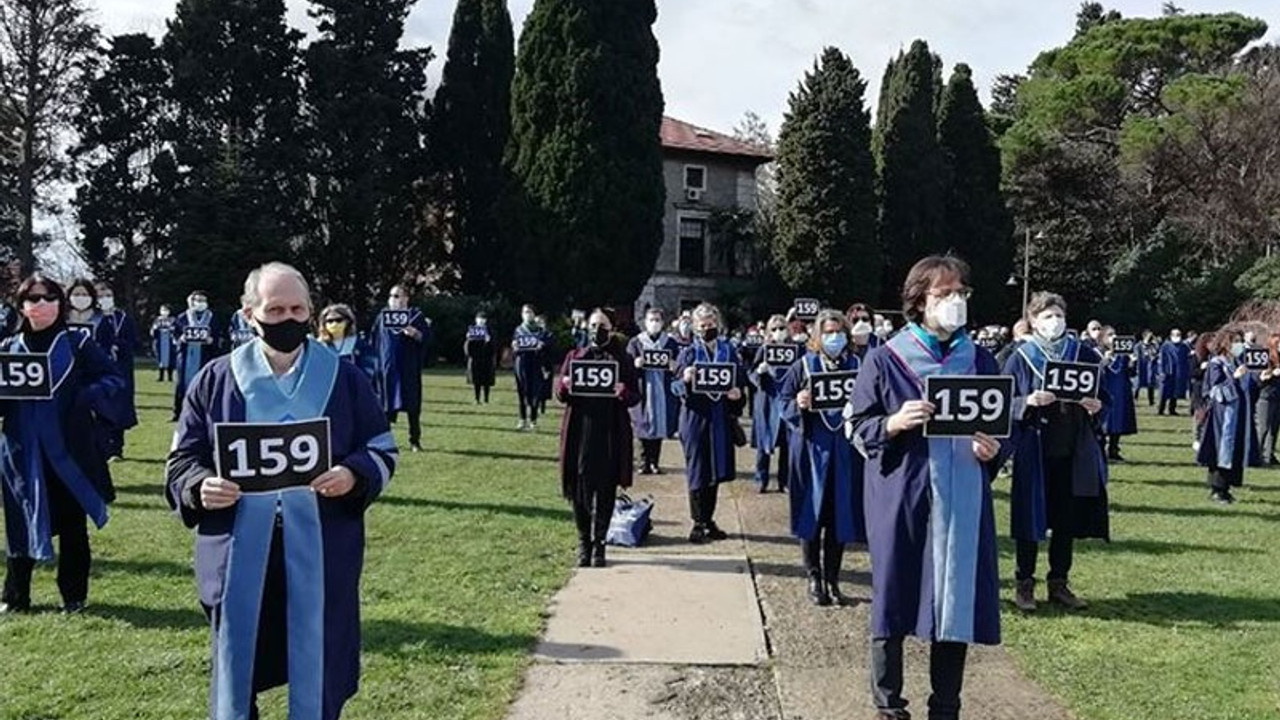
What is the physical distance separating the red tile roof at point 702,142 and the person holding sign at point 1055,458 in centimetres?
4401

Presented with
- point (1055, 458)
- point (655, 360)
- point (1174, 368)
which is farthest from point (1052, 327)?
point (1174, 368)

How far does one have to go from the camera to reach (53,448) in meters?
6.72

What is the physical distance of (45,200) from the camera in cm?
4341

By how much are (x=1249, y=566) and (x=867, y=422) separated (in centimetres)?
623

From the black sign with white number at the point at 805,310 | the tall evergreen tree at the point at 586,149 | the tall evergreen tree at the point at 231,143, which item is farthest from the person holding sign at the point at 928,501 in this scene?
the tall evergreen tree at the point at 231,143

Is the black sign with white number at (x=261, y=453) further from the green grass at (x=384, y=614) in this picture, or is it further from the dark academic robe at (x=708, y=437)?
the dark academic robe at (x=708, y=437)

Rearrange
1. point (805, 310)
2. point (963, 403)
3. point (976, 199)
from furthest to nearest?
point (976, 199)
point (805, 310)
point (963, 403)

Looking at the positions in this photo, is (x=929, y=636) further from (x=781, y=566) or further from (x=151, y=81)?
(x=151, y=81)

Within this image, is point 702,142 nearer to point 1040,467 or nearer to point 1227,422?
→ point 1227,422

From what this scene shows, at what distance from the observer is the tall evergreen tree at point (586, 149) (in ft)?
127

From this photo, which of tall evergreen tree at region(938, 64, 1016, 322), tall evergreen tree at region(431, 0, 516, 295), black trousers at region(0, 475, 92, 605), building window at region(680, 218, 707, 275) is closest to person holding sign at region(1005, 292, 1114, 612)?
black trousers at region(0, 475, 92, 605)

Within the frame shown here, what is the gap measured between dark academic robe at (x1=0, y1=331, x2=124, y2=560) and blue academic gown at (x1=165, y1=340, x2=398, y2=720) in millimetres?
3161

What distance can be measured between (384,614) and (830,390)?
3282 millimetres

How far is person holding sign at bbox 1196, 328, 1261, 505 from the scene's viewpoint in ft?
42.0
